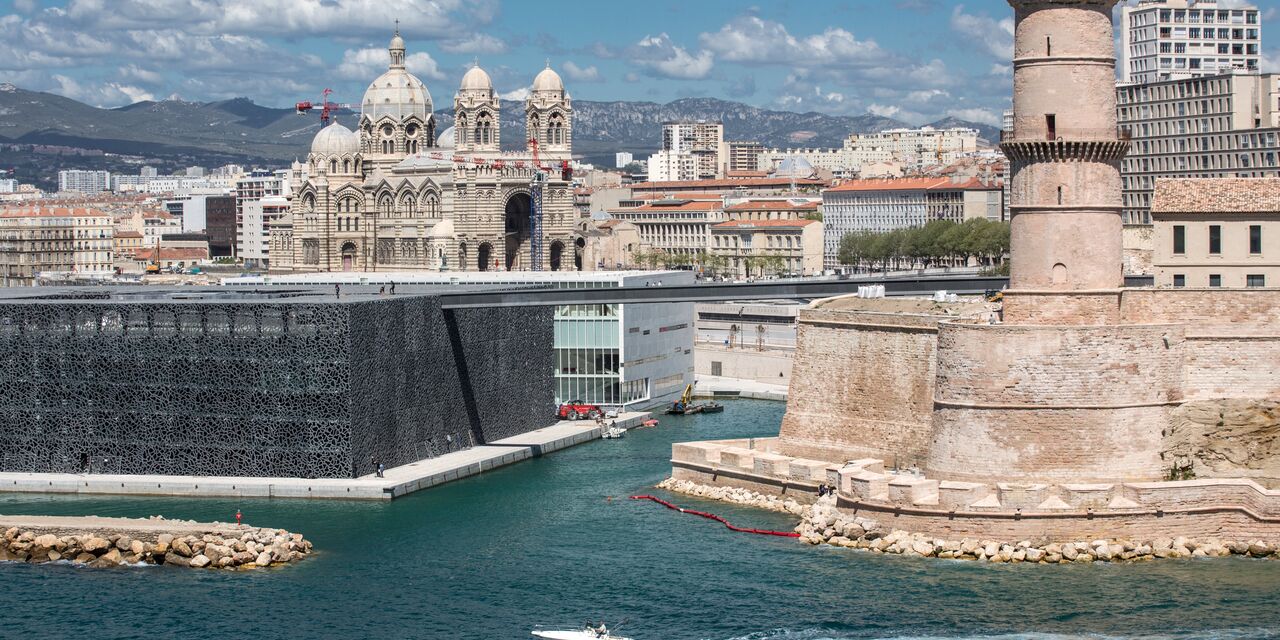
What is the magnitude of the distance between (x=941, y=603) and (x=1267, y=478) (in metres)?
9.26

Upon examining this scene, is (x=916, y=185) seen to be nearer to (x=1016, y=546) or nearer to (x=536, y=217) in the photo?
(x=536, y=217)

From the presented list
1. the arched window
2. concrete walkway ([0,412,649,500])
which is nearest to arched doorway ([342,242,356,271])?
the arched window

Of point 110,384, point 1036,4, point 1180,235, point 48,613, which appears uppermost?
point 1036,4

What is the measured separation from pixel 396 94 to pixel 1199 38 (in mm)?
47913

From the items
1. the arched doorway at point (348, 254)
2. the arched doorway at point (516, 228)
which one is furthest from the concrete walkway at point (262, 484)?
the arched doorway at point (348, 254)

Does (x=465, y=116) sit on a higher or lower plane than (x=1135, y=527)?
higher

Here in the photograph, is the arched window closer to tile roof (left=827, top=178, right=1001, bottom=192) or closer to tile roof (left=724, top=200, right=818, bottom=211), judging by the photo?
tile roof (left=827, top=178, right=1001, bottom=192)

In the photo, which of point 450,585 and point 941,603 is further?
point 450,585

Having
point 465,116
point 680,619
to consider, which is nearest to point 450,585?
point 680,619

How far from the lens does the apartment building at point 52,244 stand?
134 m

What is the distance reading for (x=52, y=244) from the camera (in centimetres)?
13675

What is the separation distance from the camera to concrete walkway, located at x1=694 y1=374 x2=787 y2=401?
236 feet

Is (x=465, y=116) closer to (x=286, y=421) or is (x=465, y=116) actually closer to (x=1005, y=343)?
(x=286, y=421)

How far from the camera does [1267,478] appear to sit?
Result: 40.5m
